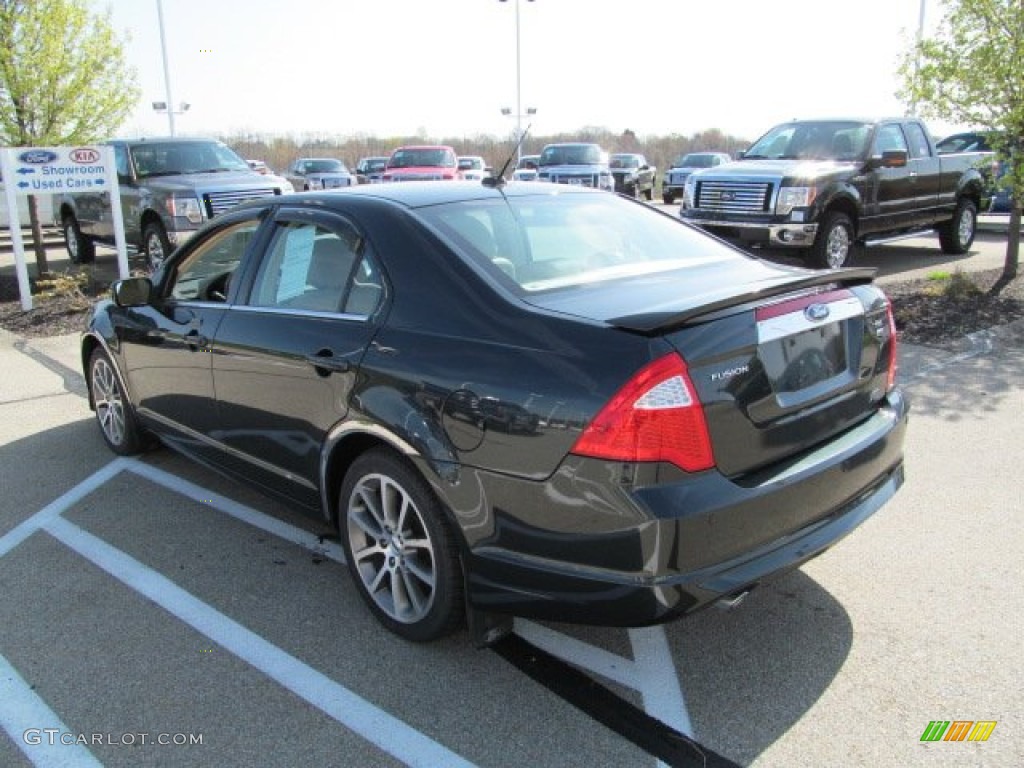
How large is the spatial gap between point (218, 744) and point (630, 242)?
256cm

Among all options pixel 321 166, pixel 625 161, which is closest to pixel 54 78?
pixel 321 166

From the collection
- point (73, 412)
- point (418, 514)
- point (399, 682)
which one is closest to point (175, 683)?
point (399, 682)

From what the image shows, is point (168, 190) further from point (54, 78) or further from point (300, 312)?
point (300, 312)

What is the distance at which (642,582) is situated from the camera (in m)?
2.54

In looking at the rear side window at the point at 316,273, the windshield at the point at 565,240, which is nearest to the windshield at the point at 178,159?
the rear side window at the point at 316,273

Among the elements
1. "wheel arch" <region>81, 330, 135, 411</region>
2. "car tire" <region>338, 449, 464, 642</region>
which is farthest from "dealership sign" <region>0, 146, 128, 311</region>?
"car tire" <region>338, 449, 464, 642</region>

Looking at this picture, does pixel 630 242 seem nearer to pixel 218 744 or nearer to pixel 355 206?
pixel 355 206

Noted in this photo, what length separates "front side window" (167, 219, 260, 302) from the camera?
4.32m

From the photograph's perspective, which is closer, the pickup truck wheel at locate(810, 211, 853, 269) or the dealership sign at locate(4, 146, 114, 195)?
the dealership sign at locate(4, 146, 114, 195)

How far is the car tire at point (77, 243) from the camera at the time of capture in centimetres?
1449

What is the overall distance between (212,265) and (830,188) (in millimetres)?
8246

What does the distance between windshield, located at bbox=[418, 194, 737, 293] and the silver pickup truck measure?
8161 mm

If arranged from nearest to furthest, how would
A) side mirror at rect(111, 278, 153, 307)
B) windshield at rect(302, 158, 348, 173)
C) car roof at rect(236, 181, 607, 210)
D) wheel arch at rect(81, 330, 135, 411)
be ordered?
1. car roof at rect(236, 181, 607, 210)
2. side mirror at rect(111, 278, 153, 307)
3. wheel arch at rect(81, 330, 135, 411)
4. windshield at rect(302, 158, 348, 173)

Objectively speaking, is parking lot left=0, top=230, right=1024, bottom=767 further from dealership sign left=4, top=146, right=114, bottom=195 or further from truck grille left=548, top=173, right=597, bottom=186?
truck grille left=548, top=173, right=597, bottom=186
